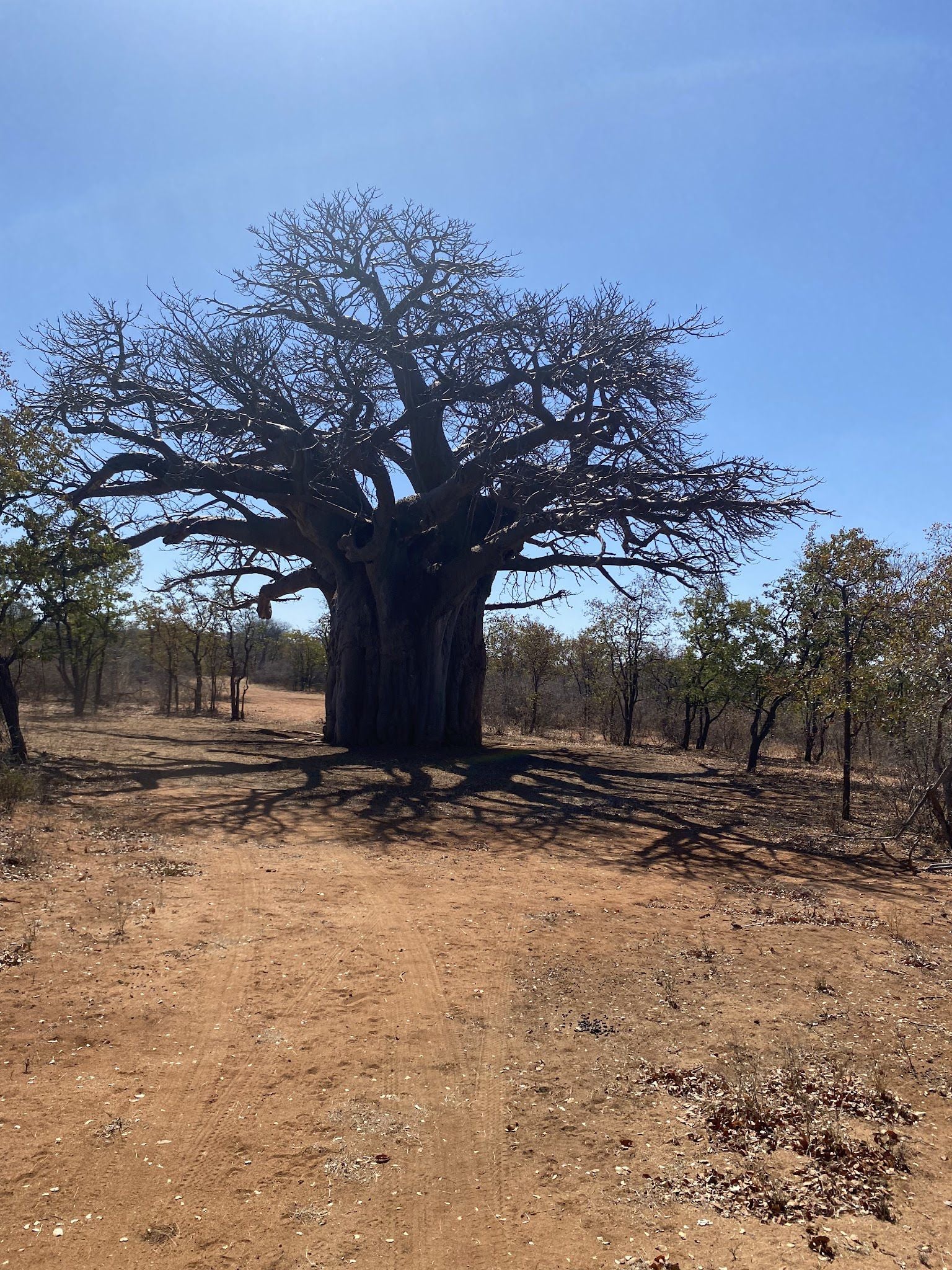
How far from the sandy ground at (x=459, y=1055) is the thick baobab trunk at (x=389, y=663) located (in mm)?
6828

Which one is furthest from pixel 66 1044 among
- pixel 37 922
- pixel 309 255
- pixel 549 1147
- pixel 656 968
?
pixel 309 255

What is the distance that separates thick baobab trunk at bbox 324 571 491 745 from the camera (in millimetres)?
14539

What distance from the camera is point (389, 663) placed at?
1450cm

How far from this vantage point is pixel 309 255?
43.0 feet

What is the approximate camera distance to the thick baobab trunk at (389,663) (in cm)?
1454

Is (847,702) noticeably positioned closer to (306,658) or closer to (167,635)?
(167,635)

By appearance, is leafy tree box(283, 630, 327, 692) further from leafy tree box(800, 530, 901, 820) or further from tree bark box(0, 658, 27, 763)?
leafy tree box(800, 530, 901, 820)

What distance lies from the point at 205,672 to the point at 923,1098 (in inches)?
1193

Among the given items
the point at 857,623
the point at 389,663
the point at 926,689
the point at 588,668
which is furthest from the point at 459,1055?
the point at 588,668

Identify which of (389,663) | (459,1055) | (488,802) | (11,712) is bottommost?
(459,1055)

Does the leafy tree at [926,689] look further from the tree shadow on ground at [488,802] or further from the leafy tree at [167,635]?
the leafy tree at [167,635]

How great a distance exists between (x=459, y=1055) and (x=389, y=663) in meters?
11.0

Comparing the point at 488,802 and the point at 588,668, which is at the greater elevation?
the point at 588,668

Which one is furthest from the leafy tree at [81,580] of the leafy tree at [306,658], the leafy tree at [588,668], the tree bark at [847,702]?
the leafy tree at [306,658]
